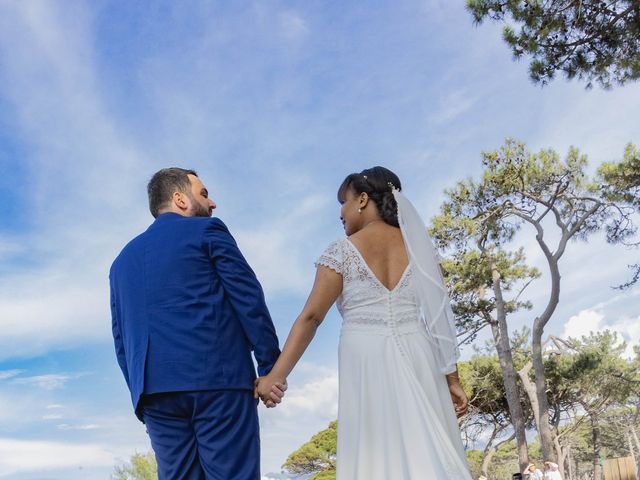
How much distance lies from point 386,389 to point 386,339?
0.76 feet

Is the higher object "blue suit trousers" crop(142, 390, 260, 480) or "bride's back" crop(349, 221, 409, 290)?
"bride's back" crop(349, 221, 409, 290)

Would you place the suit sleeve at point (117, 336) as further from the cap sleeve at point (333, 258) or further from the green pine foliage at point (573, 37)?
the green pine foliage at point (573, 37)

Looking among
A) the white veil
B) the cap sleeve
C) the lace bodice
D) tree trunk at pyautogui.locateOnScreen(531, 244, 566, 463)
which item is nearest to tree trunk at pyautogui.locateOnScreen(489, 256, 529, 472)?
tree trunk at pyautogui.locateOnScreen(531, 244, 566, 463)

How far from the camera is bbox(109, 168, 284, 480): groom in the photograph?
8.00 ft

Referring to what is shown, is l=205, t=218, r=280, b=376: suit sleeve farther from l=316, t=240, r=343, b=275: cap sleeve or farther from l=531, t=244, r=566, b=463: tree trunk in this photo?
l=531, t=244, r=566, b=463: tree trunk

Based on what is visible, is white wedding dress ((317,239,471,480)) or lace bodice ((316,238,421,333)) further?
lace bodice ((316,238,421,333))

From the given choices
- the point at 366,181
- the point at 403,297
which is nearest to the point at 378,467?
the point at 403,297

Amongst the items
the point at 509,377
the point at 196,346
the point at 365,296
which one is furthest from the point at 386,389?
the point at 509,377

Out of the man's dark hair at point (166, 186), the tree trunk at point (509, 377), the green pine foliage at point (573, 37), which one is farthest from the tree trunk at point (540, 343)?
the man's dark hair at point (166, 186)

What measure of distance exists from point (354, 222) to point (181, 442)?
1.35 meters

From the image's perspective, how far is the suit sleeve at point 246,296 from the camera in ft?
8.36

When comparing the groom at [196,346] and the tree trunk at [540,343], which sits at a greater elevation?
the tree trunk at [540,343]

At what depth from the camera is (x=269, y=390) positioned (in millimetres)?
2566

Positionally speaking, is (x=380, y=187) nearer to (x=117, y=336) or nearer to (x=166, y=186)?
(x=166, y=186)
